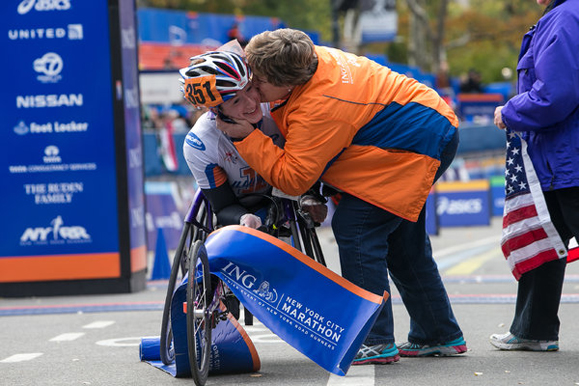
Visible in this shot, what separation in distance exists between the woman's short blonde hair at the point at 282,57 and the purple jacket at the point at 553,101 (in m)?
1.14

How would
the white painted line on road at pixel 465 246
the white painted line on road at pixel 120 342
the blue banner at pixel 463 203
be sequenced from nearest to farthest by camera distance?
1. the white painted line on road at pixel 120 342
2. the white painted line on road at pixel 465 246
3. the blue banner at pixel 463 203

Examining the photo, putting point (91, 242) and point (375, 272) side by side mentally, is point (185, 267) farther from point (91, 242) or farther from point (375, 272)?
point (91, 242)

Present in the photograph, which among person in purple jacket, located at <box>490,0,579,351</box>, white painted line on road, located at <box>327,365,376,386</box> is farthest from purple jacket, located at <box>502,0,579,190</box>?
white painted line on road, located at <box>327,365,376,386</box>

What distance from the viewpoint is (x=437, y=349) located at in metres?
5.88

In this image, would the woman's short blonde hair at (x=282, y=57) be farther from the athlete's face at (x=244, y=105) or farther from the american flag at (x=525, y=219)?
the american flag at (x=525, y=219)

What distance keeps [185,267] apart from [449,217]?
14148mm

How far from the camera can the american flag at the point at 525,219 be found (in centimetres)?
559

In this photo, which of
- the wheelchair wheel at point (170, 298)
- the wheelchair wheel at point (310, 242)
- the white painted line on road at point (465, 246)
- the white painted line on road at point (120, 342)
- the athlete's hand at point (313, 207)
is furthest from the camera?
the white painted line on road at point (465, 246)

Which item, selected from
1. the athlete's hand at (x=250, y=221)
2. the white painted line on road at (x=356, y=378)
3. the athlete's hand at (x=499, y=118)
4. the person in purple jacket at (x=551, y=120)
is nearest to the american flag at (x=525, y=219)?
the person in purple jacket at (x=551, y=120)

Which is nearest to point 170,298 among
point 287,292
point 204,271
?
point 204,271

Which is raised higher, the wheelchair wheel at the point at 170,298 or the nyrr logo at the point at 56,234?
the wheelchair wheel at the point at 170,298

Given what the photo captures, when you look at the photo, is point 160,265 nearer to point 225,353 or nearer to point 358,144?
point 225,353

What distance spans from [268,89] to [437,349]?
5.87 feet

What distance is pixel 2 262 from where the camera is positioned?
1003 centimetres
